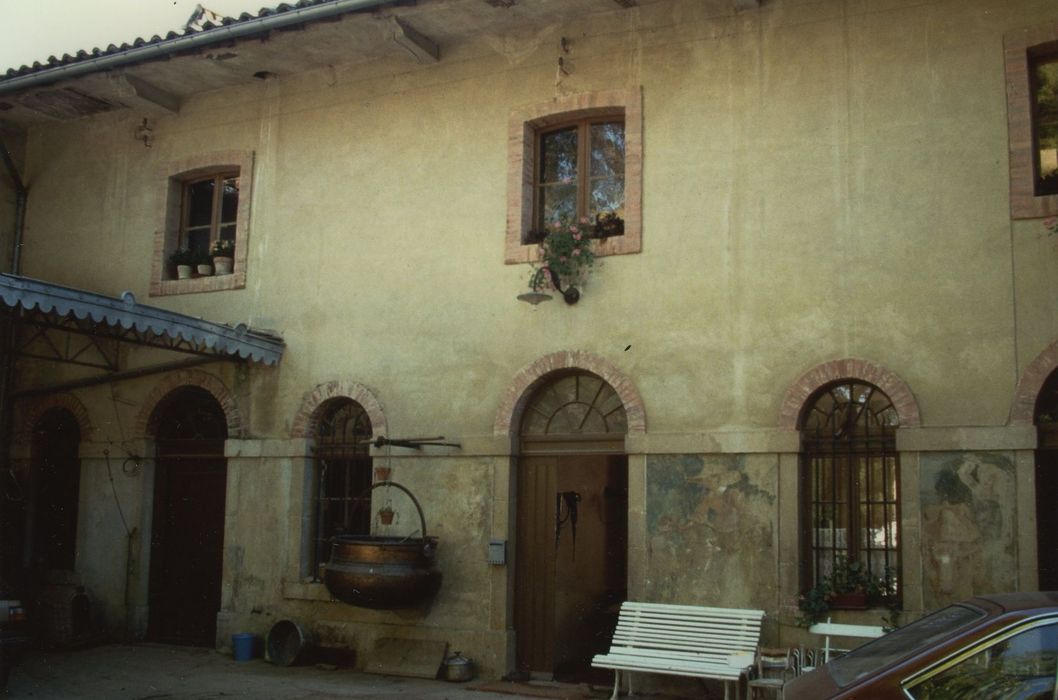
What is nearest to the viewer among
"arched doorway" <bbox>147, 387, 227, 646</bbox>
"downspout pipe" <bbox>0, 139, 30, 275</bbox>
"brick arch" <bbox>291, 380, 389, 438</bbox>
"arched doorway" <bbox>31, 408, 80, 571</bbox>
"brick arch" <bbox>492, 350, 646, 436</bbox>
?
"brick arch" <bbox>492, 350, 646, 436</bbox>

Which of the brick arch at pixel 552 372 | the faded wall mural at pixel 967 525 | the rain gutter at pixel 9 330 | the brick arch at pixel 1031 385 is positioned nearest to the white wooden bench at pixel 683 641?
the faded wall mural at pixel 967 525

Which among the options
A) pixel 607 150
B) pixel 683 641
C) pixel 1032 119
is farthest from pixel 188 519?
pixel 1032 119

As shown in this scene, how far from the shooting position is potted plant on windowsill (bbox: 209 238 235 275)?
1356cm

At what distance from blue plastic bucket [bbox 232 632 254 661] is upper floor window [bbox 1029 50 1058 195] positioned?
898 centimetres

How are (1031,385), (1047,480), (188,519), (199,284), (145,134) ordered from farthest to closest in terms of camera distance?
(145,134) → (188,519) → (199,284) → (1047,480) → (1031,385)

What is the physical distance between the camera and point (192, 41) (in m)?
12.4

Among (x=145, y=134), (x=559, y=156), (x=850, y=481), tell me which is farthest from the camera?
(x=145, y=134)

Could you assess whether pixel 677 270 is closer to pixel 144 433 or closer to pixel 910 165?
pixel 910 165

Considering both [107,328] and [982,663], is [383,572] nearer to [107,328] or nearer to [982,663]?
[107,328]

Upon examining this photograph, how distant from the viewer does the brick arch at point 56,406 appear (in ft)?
46.6

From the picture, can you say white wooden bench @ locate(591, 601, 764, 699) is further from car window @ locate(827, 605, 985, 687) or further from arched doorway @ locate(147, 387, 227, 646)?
arched doorway @ locate(147, 387, 227, 646)

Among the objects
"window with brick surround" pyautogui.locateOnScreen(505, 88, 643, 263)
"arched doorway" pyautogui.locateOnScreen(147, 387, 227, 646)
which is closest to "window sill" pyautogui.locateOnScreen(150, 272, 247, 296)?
"arched doorway" pyautogui.locateOnScreen(147, 387, 227, 646)

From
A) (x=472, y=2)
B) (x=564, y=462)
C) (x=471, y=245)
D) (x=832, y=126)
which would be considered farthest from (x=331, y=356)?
(x=832, y=126)

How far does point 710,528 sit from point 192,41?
24.6 ft
